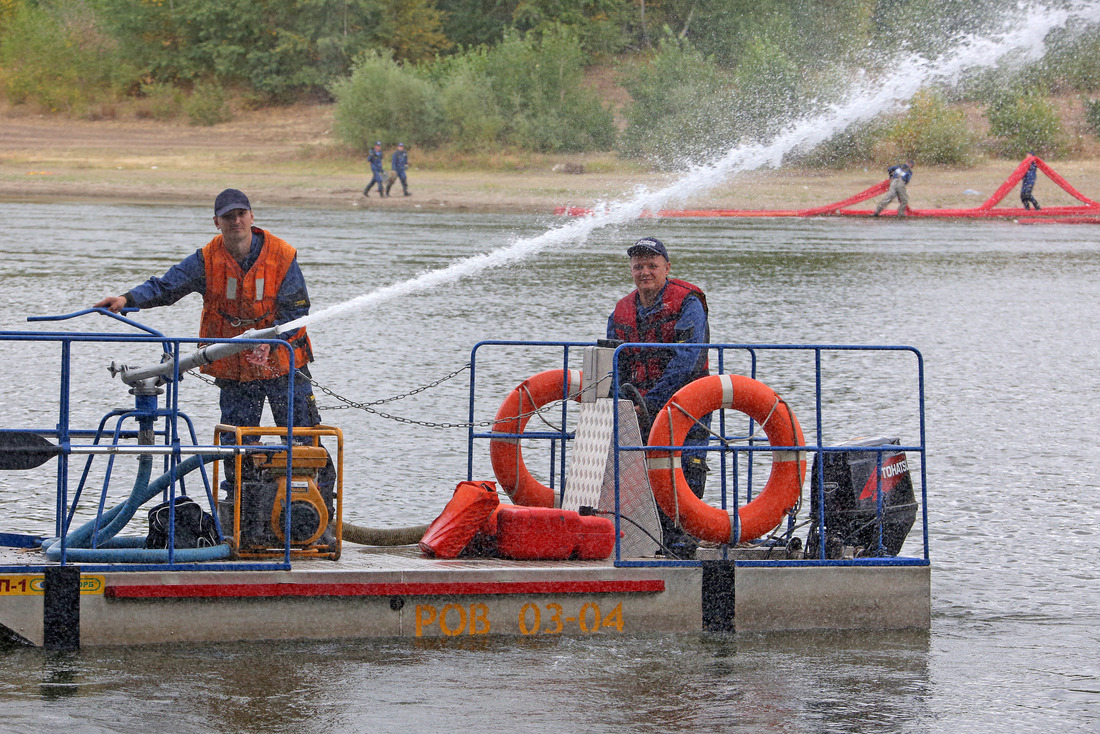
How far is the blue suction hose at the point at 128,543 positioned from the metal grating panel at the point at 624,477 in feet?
6.47

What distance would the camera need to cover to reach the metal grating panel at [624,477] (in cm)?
745

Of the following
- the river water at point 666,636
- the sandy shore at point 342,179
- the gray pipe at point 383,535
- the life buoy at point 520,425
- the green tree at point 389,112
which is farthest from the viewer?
the green tree at point 389,112

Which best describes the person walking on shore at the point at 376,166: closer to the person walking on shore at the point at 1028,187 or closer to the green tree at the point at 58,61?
the person walking on shore at the point at 1028,187

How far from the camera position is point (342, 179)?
169ft

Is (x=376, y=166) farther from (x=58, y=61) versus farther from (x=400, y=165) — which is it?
(x=58, y=61)

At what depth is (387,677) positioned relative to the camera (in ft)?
22.2

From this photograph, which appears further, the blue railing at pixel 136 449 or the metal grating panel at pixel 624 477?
the metal grating panel at pixel 624 477

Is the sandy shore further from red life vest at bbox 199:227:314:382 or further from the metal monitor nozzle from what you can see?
the metal monitor nozzle

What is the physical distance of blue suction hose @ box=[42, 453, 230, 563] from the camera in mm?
6797

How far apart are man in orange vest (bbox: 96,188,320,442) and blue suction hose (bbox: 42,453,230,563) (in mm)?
734

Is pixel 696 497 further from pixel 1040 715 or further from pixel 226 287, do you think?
pixel 226 287

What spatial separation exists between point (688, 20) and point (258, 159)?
2115cm

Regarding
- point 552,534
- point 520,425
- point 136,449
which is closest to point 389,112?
point 520,425

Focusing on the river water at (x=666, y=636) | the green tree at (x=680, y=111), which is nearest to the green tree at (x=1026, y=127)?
the green tree at (x=680, y=111)
